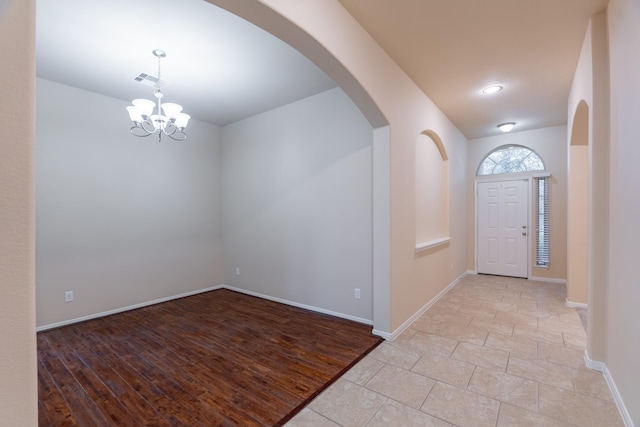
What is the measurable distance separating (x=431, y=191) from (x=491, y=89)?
148cm

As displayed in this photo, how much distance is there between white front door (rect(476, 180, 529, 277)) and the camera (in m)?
5.41

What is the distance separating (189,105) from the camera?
4.07 meters

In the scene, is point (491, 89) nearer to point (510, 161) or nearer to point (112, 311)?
point (510, 161)

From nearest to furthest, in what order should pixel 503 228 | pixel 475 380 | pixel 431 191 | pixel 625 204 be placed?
pixel 625 204 < pixel 475 380 < pixel 431 191 < pixel 503 228

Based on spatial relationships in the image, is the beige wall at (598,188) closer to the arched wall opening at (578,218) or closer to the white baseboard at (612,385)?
the white baseboard at (612,385)

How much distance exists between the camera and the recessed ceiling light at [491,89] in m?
3.52

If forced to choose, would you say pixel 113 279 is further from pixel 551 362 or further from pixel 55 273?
pixel 551 362

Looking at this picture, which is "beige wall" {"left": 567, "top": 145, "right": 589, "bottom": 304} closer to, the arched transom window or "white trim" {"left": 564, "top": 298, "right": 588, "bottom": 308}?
"white trim" {"left": 564, "top": 298, "right": 588, "bottom": 308}

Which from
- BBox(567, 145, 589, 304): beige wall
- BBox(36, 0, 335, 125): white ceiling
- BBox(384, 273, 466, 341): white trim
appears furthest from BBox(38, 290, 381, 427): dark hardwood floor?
BBox(567, 145, 589, 304): beige wall

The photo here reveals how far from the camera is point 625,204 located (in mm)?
1735

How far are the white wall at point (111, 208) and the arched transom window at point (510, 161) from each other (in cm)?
541

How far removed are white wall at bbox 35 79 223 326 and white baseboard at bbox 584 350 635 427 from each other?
4820mm

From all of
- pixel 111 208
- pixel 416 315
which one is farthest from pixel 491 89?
pixel 111 208

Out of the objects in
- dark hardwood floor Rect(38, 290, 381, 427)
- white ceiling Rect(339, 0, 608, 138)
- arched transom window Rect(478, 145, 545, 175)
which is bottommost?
dark hardwood floor Rect(38, 290, 381, 427)
